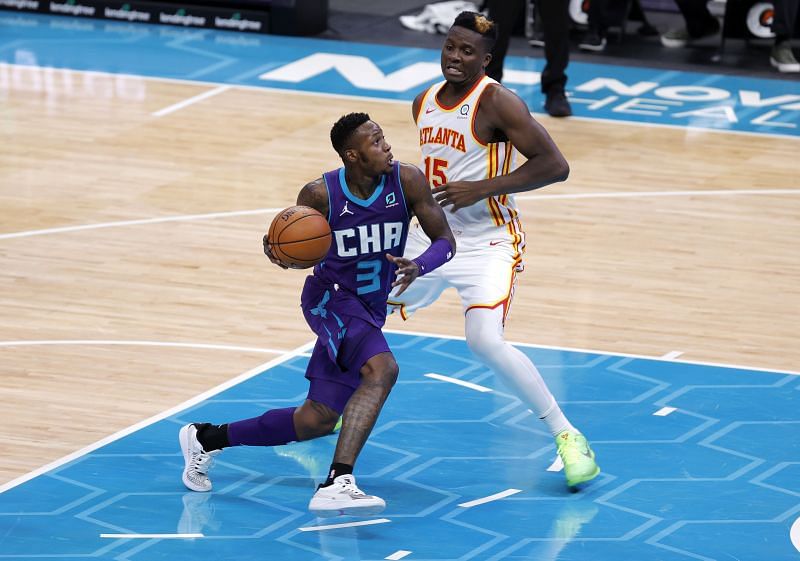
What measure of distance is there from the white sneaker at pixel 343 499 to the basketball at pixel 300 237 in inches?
34.8

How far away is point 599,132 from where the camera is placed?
44.8 ft

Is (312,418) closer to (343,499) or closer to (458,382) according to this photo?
(343,499)

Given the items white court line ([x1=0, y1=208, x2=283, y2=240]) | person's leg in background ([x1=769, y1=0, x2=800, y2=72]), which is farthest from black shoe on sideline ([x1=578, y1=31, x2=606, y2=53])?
white court line ([x1=0, y1=208, x2=283, y2=240])

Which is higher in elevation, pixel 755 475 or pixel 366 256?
pixel 366 256

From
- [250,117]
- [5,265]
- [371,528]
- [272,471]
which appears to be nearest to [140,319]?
[5,265]

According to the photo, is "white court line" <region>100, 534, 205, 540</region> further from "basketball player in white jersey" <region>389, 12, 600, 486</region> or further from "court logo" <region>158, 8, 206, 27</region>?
"court logo" <region>158, 8, 206, 27</region>

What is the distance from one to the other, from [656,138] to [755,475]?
265 inches

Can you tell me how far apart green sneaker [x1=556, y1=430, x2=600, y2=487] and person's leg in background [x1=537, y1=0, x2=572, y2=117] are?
7389 mm

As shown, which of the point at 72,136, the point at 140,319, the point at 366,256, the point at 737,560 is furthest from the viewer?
the point at 72,136

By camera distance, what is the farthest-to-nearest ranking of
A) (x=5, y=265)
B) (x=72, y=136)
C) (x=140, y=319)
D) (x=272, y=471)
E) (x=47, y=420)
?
(x=72, y=136), (x=5, y=265), (x=140, y=319), (x=47, y=420), (x=272, y=471)

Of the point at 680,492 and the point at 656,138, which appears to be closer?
the point at 680,492

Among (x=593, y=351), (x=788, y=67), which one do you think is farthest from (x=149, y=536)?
(x=788, y=67)

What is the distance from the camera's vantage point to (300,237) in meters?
6.35

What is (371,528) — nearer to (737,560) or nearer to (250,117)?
(737,560)
